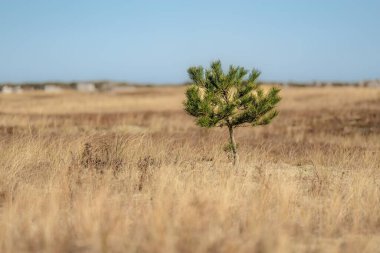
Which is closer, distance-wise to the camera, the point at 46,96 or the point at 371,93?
the point at 371,93

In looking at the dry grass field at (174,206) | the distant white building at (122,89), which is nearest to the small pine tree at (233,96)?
the dry grass field at (174,206)

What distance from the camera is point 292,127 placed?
26469 millimetres

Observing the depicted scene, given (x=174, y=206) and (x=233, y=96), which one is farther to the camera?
(x=233, y=96)

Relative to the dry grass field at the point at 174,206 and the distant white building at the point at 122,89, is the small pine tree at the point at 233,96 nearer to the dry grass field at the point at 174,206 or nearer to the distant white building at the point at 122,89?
the dry grass field at the point at 174,206

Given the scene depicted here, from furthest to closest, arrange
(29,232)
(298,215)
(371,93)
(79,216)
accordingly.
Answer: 1. (371,93)
2. (298,215)
3. (79,216)
4. (29,232)

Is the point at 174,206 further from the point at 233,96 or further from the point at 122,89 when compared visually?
the point at 122,89

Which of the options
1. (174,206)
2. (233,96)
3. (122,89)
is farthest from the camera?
(122,89)

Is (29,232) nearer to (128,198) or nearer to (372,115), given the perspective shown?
(128,198)

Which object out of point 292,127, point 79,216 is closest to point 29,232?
point 79,216

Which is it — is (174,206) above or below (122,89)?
above

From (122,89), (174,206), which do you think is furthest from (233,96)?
(122,89)

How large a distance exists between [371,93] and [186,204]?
42899 millimetres

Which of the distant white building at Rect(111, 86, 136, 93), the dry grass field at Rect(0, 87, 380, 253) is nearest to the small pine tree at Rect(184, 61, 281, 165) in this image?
the dry grass field at Rect(0, 87, 380, 253)

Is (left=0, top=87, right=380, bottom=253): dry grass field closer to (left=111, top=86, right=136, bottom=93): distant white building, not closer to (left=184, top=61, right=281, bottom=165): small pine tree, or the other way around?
(left=184, top=61, right=281, bottom=165): small pine tree
